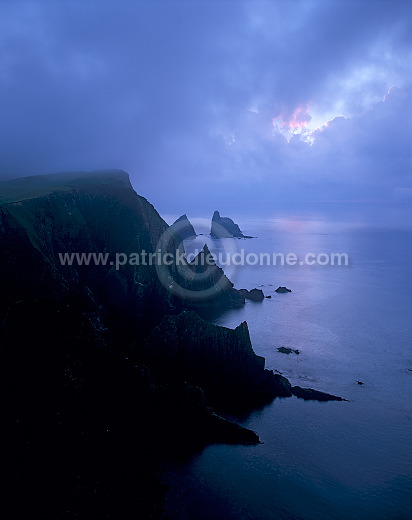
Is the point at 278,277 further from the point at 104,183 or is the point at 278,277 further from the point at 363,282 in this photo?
the point at 104,183

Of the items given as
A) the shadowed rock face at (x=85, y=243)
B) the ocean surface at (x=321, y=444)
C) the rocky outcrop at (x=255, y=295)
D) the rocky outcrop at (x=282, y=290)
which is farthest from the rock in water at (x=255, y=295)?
the ocean surface at (x=321, y=444)

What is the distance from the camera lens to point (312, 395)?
59281 millimetres

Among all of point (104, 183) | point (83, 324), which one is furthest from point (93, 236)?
point (83, 324)

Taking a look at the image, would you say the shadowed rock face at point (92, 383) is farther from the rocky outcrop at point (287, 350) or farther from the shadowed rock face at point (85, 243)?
the rocky outcrop at point (287, 350)

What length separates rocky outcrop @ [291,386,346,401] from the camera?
2315 inches

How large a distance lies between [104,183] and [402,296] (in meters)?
105

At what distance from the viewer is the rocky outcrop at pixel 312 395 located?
58.8 metres

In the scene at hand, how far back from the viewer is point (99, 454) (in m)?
37.3

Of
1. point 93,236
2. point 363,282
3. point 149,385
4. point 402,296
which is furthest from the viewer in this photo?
point 363,282

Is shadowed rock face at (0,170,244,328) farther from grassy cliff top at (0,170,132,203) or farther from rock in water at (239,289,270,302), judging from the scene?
rock in water at (239,289,270,302)

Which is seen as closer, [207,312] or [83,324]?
[83,324]

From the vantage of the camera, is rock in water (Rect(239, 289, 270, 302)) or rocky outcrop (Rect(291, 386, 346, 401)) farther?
rock in water (Rect(239, 289, 270, 302))

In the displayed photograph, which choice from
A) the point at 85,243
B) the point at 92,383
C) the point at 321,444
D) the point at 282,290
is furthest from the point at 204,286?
the point at 92,383

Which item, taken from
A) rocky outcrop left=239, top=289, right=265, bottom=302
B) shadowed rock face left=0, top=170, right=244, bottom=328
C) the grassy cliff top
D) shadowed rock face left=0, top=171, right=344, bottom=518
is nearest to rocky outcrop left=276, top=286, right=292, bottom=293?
rocky outcrop left=239, top=289, right=265, bottom=302
